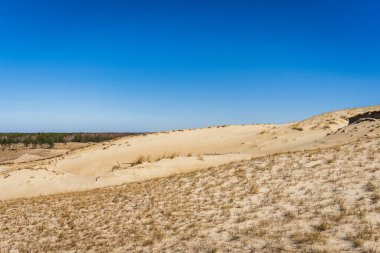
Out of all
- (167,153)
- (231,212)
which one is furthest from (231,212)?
(167,153)

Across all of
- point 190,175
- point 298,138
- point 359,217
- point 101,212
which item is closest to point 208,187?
point 190,175

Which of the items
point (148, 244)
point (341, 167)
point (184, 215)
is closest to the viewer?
point (148, 244)

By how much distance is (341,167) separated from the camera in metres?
14.7

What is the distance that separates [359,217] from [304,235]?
175cm

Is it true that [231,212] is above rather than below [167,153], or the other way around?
below

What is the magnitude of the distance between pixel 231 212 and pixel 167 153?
2371 cm

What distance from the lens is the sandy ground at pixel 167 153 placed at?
24.3 meters

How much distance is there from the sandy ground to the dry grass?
5841mm

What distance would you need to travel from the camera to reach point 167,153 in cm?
3562

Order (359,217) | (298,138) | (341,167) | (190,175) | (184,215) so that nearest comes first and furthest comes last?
(359,217) < (184,215) < (341,167) < (190,175) < (298,138)

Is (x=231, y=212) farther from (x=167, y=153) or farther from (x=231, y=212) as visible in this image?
(x=167, y=153)

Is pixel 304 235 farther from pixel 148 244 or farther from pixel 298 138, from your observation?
pixel 298 138

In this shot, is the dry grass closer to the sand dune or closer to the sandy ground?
the sand dune

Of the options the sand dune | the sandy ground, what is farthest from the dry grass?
the sandy ground
